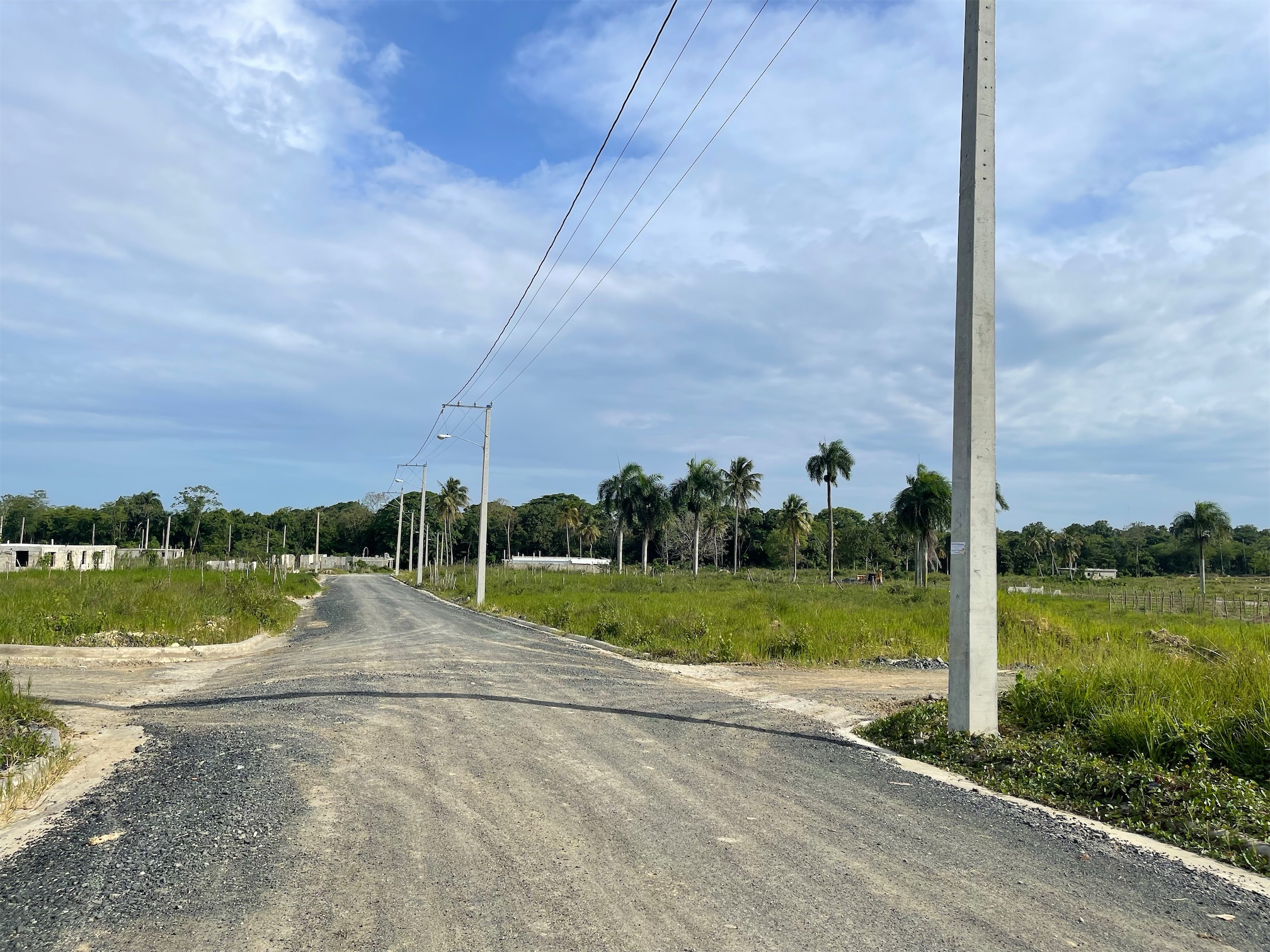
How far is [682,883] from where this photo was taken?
4.66 metres

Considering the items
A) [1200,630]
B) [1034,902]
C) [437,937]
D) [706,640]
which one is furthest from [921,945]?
[1200,630]

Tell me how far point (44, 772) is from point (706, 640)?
1317 centimetres

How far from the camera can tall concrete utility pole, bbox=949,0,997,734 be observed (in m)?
8.19

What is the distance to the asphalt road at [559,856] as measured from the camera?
160 inches

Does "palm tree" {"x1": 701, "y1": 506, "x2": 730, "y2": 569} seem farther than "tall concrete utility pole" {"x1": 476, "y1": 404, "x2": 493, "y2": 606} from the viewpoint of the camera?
Yes

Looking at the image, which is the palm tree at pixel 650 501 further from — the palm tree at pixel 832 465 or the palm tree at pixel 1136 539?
the palm tree at pixel 1136 539

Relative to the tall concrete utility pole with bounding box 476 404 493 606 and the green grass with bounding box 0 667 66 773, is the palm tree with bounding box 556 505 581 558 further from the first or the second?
the green grass with bounding box 0 667 66 773

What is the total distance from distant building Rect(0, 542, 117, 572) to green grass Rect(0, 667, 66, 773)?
40.5 meters

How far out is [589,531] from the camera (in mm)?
110188

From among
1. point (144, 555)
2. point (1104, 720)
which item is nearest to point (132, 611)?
point (1104, 720)

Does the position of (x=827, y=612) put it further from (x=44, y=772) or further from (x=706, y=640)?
(x=44, y=772)

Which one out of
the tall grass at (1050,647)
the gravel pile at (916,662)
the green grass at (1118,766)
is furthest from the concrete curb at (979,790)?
the gravel pile at (916,662)

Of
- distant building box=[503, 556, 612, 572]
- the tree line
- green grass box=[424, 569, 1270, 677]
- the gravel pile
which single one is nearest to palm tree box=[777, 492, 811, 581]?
the tree line

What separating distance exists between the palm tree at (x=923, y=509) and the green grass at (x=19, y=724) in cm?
5392
